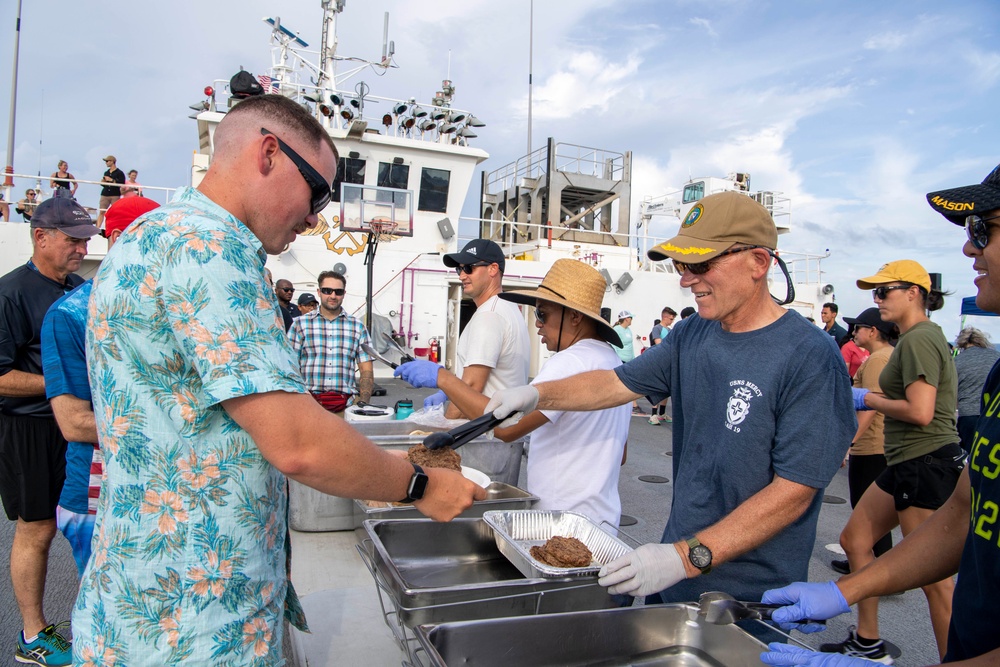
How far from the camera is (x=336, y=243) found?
51.2 ft

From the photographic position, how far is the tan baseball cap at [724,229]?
2.05 metres

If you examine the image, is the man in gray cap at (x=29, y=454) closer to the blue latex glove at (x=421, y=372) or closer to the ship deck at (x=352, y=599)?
the ship deck at (x=352, y=599)

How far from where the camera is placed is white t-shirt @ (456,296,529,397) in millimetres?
3954

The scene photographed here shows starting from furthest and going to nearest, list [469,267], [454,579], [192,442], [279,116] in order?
[469,267] < [454,579] < [279,116] < [192,442]

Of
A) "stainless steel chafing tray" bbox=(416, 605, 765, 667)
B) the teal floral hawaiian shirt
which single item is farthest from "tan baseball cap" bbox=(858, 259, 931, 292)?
the teal floral hawaiian shirt

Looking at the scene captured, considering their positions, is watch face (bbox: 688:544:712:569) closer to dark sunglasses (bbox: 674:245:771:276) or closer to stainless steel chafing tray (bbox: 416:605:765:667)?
stainless steel chafing tray (bbox: 416:605:765:667)

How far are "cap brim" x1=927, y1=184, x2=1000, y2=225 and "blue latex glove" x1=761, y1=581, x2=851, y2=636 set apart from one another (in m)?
1.00

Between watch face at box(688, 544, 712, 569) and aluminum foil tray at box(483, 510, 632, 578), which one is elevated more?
watch face at box(688, 544, 712, 569)

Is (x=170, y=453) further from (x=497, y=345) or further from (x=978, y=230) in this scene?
(x=497, y=345)

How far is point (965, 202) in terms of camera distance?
1.40 m

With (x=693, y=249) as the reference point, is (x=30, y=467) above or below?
below

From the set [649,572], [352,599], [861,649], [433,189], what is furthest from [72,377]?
[433,189]

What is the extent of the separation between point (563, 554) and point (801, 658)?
831 millimetres

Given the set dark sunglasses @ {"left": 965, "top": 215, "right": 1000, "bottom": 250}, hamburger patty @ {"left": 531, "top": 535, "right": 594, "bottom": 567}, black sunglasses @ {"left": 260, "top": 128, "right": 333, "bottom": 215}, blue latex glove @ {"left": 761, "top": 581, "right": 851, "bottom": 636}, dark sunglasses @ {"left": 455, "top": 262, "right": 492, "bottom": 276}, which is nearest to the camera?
dark sunglasses @ {"left": 965, "top": 215, "right": 1000, "bottom": 250}
